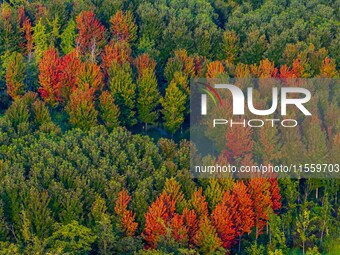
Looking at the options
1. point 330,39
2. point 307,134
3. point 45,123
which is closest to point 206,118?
point 307,134

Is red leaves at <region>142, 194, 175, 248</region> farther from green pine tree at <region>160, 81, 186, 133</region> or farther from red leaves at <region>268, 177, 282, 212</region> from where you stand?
green pine tree at <region>160, 81, 186, 133</region>

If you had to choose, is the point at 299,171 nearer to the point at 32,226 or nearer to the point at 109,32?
the point at 32,226

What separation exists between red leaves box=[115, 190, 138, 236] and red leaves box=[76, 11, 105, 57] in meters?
40.6

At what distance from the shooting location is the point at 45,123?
82.4m

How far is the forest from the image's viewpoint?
63.8 meters

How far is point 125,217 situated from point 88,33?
151 ft

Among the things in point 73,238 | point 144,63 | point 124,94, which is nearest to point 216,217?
point 73,238

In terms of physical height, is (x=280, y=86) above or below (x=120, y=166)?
above

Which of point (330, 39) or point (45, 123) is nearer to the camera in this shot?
point (45, 123)

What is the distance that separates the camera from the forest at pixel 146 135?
63.8m

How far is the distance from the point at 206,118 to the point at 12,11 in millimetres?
40133

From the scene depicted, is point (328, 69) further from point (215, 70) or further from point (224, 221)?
point (224, 221)

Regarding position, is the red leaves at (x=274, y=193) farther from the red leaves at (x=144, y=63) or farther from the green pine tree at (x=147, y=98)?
the red leaves at (x=144, y=63)

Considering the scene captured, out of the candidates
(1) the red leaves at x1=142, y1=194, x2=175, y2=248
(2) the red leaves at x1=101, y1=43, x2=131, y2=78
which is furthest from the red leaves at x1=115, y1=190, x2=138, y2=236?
(2) the red leaves at x1=101, y1=43, x2=131, y2=78
